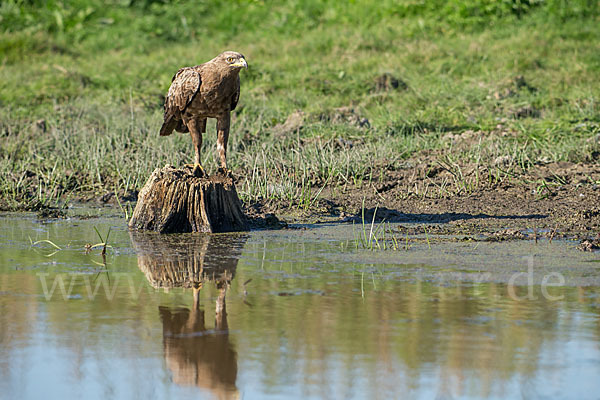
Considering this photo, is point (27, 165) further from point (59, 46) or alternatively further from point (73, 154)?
point (59, 46)

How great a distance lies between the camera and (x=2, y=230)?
828 centimetres

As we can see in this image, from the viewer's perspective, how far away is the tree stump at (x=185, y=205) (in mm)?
7969

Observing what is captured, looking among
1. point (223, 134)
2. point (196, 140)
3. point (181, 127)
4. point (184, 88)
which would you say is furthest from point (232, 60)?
point (181, 127)

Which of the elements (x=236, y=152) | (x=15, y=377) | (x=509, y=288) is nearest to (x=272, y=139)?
(x=236, y=152)

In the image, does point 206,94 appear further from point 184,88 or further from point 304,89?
point 304,89

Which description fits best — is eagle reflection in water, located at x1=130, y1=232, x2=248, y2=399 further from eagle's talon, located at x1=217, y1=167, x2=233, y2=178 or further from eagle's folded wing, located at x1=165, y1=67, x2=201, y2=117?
eagle's folded wing, located at x1=165, y1=67, x2=201, y2=117

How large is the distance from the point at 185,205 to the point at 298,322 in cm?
334

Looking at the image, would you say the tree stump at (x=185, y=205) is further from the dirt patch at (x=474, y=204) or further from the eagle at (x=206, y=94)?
the dirt patch at (x=474, y=204)

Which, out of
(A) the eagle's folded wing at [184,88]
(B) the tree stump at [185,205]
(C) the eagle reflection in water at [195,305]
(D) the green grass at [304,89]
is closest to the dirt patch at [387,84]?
(D) the green grass at [304,89]

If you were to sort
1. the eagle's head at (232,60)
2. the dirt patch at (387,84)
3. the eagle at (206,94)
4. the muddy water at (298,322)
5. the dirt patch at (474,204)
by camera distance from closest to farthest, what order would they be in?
1. the muddy water at (298,322)
2. the eagle's head at (232,60)
3. the eagle at (206,94)
4. the dirt patch at (474,204)
5. the dirt patch at (387,84)

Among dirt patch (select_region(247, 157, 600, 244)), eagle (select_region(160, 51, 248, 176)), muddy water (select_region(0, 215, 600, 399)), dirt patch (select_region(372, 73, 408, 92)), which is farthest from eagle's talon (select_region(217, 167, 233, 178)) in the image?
dirt patch (select_region(372, 73, 408, 92))

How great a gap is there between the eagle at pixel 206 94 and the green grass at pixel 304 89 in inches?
55.4

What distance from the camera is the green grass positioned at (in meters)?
10.7

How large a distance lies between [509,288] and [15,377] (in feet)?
9.81
